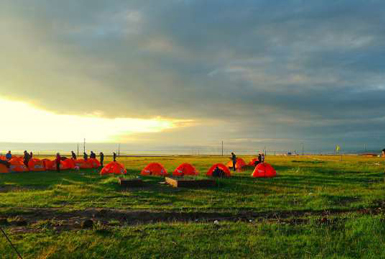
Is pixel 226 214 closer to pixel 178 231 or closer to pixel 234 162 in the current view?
pixel 178 231

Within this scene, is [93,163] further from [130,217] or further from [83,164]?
[130,217]

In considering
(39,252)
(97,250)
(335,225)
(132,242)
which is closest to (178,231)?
(132,242)

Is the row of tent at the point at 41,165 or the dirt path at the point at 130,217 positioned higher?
the row of tent at the point at 41,165

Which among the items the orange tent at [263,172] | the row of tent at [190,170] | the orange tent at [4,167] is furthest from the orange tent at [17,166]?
the orange tent at [263,172]

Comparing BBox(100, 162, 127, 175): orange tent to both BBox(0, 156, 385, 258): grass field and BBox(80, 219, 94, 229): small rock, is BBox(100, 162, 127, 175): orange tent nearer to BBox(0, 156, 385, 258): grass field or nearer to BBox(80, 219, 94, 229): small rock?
BBox(0, 156, 385, 258): grass field

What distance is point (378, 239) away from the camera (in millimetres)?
8133

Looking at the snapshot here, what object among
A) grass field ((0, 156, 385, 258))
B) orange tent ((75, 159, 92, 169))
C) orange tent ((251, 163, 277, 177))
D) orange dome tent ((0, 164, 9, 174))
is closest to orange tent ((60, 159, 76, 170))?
orange tent ((75, 159, 92, 169))

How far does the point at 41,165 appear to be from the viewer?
1337 inches

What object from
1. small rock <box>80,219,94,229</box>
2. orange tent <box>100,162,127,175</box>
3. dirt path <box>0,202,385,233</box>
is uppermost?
orange tent <box>100,162,127,175</box>

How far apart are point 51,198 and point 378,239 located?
1418 cm

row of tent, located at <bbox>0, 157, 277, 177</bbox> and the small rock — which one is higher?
row of tent, located at <bbox>0, 157, 277, 177</bbox>

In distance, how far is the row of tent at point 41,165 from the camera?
31.6 metres

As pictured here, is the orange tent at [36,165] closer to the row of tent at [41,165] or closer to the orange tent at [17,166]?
the row of tent at [41,165]

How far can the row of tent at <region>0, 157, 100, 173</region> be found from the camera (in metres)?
31.6
